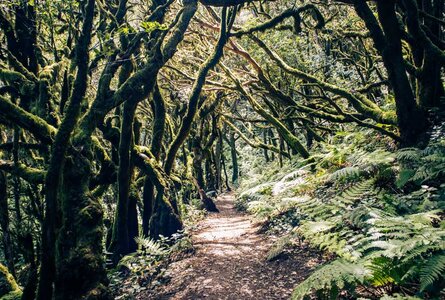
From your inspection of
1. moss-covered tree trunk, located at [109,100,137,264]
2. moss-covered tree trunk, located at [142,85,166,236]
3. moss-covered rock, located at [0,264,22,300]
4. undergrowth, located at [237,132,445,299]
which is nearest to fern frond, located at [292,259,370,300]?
undergrowth, located at [237,132,445,299]

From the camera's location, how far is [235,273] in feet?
20.6

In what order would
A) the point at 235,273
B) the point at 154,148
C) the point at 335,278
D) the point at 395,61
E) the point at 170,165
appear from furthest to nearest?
the point at 154,148 → the point at 170,165 → the point at 235,273 → the point at 395,61 → the point at 335,278

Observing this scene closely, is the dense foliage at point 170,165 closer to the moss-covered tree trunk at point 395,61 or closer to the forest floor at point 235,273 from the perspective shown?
the moss-covered tree trunk at point 395,61

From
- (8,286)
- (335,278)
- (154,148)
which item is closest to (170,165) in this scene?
(154,148)

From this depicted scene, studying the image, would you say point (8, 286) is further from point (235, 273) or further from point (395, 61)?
point (395, 61)

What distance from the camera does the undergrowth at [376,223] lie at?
3213 mm

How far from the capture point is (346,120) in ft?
29.0

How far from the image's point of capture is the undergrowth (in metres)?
3.21

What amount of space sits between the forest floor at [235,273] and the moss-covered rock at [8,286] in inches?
106

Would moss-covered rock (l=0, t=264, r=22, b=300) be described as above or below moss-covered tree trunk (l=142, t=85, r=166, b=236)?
below

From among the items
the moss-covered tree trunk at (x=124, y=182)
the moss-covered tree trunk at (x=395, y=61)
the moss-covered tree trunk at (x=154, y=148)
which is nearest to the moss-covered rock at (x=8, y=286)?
the moss-covered tree trunk at (x=124, y=182)

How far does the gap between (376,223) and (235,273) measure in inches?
134

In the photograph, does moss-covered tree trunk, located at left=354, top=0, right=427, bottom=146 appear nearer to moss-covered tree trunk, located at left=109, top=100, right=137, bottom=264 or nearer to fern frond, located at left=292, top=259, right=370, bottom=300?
fern frond, located at left=292, top=259, right=370, bottom=300

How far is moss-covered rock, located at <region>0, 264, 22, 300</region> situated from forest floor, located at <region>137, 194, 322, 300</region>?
8.86ft
